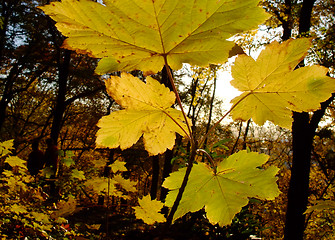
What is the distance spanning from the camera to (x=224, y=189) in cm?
60

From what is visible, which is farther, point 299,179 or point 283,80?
point 299,179

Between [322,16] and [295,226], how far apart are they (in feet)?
30.8

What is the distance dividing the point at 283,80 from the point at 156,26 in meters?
0.37

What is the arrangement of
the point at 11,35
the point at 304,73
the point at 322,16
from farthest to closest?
the point at 11,35
the point at 322,16
the point at 304,73

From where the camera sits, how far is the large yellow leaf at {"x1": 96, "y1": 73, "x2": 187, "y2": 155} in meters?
0.66

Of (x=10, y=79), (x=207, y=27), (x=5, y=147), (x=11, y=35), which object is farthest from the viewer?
(x=10, y=79)

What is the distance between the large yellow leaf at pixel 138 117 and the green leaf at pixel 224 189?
6.0 inches

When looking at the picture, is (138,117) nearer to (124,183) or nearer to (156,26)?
(156,26)

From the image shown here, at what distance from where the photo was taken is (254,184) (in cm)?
62

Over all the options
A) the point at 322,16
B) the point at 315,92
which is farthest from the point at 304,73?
the point at 322,16

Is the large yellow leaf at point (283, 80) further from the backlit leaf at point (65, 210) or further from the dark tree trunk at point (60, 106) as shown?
the dark tree trunk at point (60, 106)

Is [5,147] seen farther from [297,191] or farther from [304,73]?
[297,191]

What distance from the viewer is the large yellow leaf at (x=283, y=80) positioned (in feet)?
2.02

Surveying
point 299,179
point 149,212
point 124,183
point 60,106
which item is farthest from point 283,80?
point 60,106
